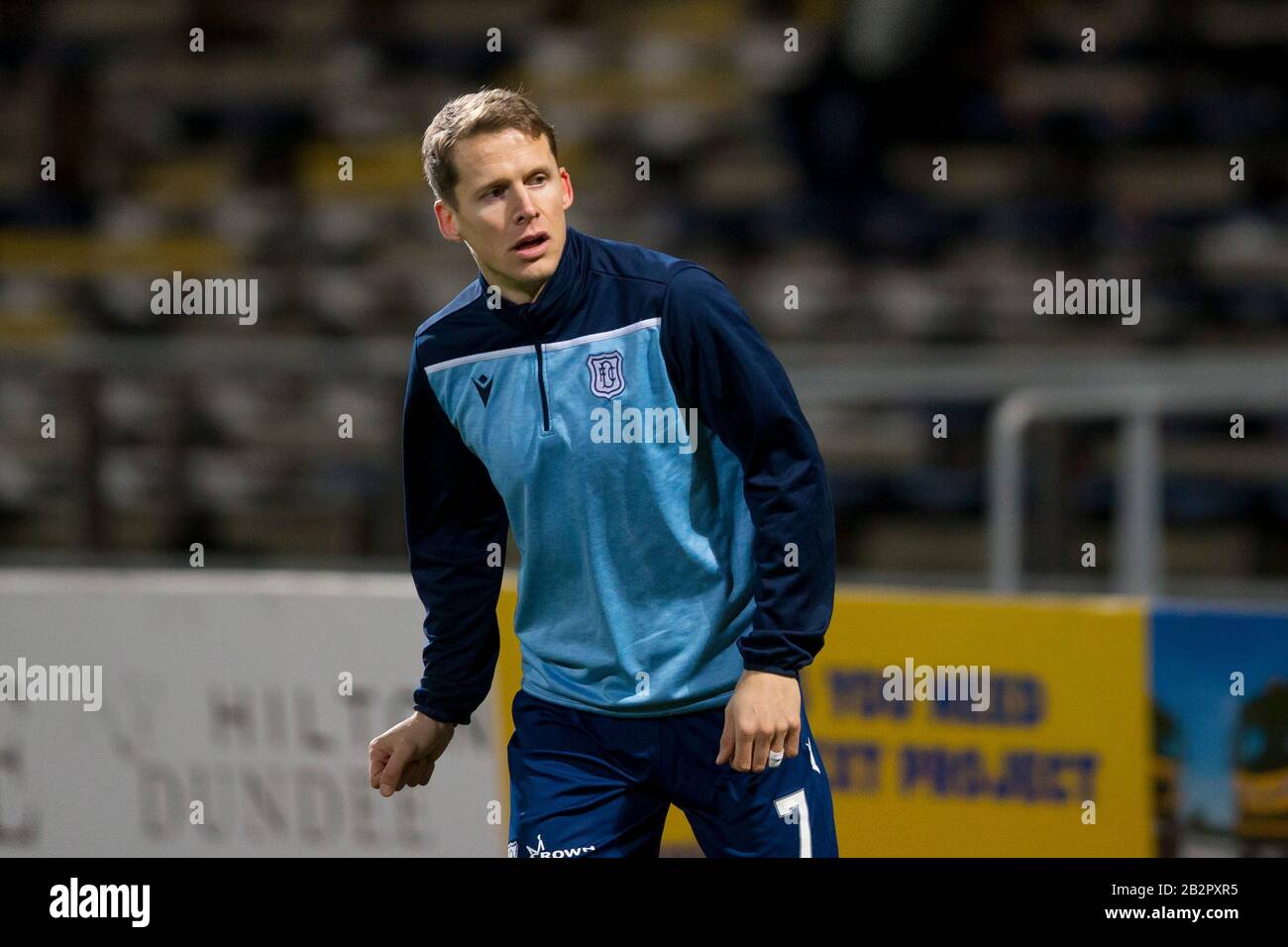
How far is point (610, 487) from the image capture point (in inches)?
119

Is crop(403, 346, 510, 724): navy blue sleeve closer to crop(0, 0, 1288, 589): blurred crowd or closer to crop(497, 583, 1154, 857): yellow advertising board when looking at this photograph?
crop(497, 583, 1154, 857): yellow advertising board

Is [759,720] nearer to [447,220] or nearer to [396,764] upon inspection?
[396,764]

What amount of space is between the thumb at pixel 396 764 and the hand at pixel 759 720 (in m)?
0.68

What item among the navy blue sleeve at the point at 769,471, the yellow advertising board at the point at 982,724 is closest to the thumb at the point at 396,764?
the navy blue sleeve at the point at 769,471

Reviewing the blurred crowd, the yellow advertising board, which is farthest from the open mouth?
the blurred crowd

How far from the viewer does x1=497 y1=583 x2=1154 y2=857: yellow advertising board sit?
5.11m

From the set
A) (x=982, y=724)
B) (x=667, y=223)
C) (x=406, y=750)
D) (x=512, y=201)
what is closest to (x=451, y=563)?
(x=406, y=750)

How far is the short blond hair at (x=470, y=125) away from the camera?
2.97 metres

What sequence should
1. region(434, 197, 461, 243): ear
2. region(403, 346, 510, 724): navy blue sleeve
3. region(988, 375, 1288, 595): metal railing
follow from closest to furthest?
region(434, 197, 461, 243): ear → region(403, 346, 510, 724): navy blue sleeve → region(988, 375, 1288, 595): metal railing

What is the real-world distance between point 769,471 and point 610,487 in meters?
0.29
